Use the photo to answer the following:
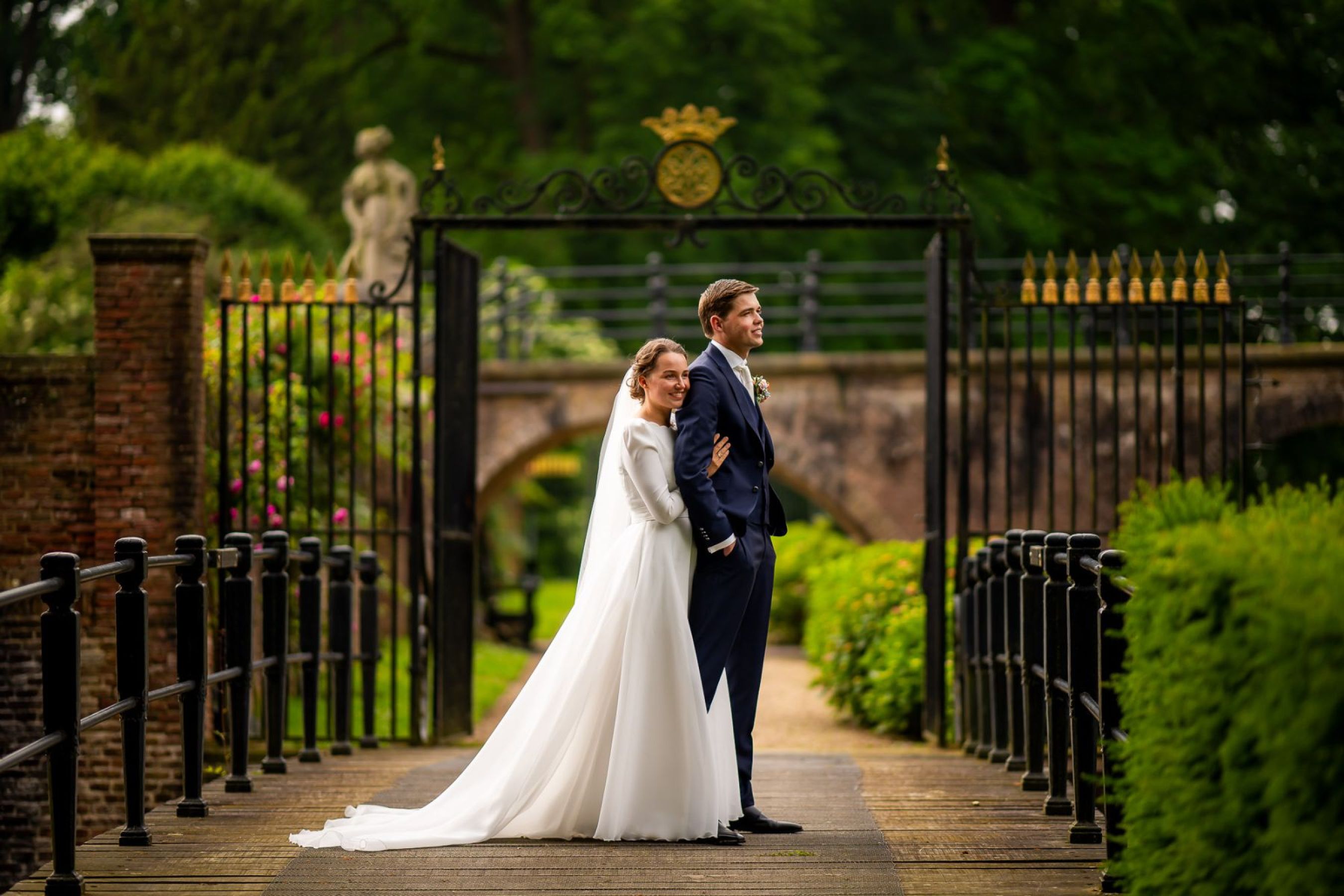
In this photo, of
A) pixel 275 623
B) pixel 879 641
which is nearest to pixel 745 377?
pixel 275 623

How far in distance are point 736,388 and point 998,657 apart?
9.41 ft

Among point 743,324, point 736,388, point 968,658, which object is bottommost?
point 968,658

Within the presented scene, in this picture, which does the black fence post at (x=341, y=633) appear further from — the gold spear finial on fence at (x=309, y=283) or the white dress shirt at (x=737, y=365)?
the white dress shirt at (x=737, y=365)

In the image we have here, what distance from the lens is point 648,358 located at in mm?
5574

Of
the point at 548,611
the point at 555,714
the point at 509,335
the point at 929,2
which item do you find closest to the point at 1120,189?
the point at 929,2

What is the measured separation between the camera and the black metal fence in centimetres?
499

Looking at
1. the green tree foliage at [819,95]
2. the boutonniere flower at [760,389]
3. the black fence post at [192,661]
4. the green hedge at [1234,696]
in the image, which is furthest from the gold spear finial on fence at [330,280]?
the green tree foliage at [819,95]

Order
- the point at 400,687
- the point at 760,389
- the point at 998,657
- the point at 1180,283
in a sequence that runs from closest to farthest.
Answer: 1. the point at 760,389
2. the point at 998,657
3. the point at 1180,283
4. the point at 400,687

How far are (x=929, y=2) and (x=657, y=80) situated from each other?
214 inches

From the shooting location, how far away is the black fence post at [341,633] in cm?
848

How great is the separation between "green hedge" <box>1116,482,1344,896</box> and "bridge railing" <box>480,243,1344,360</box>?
8268 millimetres

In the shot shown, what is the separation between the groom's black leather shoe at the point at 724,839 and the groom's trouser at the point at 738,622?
1.07ft

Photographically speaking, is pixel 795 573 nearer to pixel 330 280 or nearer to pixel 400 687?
pixel 400 687

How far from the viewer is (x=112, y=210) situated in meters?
16.9
